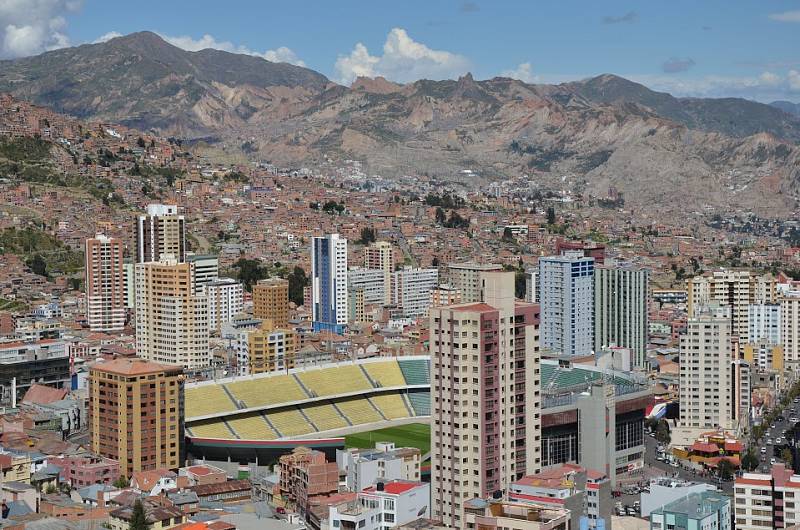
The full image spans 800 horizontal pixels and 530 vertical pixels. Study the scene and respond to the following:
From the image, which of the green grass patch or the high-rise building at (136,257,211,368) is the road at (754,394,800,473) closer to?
the green grass patch

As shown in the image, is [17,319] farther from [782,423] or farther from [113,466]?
[782,423]

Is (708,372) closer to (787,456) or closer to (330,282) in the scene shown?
(787,456)

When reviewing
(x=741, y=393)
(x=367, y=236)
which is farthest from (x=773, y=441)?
(x=367, y=236)

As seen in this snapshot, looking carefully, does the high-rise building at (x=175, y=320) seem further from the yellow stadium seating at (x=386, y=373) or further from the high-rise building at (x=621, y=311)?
the high-rise building at (x=621, y=311)

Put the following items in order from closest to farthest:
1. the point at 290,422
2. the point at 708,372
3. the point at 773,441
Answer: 1. the point at 290,422
2. the point at 708,372
3. the point at 773,441

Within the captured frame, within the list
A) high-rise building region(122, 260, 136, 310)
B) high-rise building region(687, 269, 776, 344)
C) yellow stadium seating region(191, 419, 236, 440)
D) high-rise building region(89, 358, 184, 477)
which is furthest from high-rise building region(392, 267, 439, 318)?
high-rise building region(89, 358, 184, 477)

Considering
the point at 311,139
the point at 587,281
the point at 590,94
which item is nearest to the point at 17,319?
the point at 587,281
